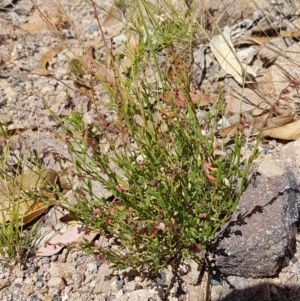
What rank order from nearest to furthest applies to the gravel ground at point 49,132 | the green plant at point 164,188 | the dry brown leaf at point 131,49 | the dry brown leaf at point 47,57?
the green plant at point 164,188 → the gravel ground at point 49,132 → the dry brown leaf at point 131,49 → the dry brown leaf at point 47,57

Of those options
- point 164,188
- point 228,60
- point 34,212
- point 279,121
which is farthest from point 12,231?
point 228,60

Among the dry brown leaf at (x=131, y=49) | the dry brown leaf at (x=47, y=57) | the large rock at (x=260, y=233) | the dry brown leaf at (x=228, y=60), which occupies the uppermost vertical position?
the dry brown leaf at (x=47, y=57)

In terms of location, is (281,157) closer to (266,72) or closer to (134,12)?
(266,72)

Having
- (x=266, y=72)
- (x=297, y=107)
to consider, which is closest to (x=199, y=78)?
(x=266, y=72)

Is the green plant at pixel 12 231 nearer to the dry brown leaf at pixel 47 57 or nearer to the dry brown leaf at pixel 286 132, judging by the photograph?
the dry brown leaf at pixel 47 57

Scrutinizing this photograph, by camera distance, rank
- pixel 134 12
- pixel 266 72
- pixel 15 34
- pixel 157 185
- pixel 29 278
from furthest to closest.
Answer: pixel 15 34 → pixel 134 12 → pixel 266 72 → pixel 29 278 → pixel 157 185

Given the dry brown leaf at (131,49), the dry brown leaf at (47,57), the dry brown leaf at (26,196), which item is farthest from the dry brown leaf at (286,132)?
the dry brown leaf at (47,57)
